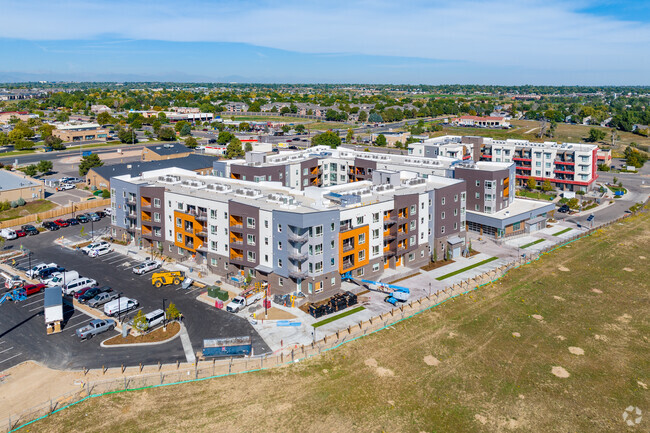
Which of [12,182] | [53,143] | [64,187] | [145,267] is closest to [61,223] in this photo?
[12,182]

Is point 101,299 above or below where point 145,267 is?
below

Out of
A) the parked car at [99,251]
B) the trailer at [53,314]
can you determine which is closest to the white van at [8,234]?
the parked car at [99,251]

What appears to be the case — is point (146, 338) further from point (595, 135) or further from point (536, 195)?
point (595, 135)

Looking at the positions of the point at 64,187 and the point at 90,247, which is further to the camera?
the point at 64,187

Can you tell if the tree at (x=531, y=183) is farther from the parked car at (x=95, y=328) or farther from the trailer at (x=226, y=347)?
the parked car at (x=95, y=328)

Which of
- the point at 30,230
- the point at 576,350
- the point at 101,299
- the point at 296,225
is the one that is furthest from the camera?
the point at 30,230

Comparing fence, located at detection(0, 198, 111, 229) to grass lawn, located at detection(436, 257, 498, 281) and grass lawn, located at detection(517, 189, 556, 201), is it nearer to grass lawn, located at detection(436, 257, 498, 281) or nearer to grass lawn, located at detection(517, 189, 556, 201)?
grass lawn, located at detection(436, 257, 498, 281)
